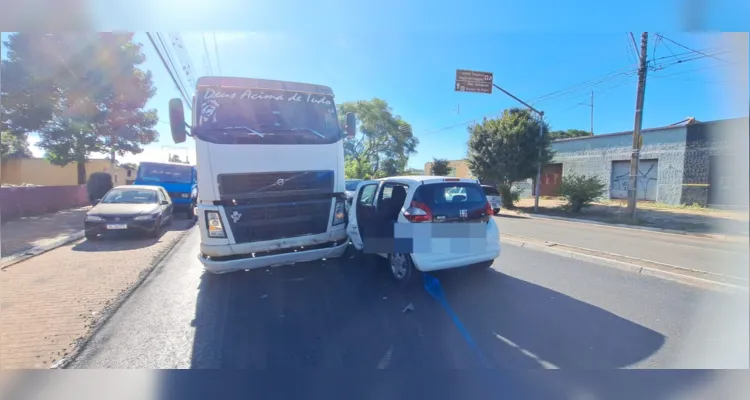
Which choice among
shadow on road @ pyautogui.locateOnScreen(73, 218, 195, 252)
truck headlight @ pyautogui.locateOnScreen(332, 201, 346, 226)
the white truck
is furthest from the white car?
shadow on road @ pyautogui.locateOnScreen(73, 218, 195, 252)

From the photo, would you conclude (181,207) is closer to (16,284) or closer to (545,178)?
(16,284)

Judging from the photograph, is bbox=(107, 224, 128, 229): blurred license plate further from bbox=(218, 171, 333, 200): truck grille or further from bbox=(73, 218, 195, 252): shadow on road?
bbox=(218, 171, 333, 200): truck grille

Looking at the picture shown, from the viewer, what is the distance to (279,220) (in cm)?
452

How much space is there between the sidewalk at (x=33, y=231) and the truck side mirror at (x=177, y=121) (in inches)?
191

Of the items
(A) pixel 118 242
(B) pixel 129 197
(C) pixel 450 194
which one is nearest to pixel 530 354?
(C) pixel 450 194

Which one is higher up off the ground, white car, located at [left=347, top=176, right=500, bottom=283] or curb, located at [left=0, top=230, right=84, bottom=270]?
white car, located at [left=347, top=176, right=500, bottom=283]

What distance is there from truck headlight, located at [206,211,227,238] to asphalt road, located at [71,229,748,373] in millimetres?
865

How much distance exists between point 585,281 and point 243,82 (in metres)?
5.80

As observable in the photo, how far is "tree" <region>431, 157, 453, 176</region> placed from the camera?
25.3m

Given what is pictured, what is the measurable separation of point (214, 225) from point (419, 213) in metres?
2.61

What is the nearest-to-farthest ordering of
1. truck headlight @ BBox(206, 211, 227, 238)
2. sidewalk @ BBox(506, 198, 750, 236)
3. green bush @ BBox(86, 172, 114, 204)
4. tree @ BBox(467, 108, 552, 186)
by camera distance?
truck headlight @ BBox(206, 211, 227, 238), sidewalk @ BBox(506, 198, 750, 236), tree @ BBox(467, 108, 552, 186), green bush @ BBox(86, 172, 114, 204)

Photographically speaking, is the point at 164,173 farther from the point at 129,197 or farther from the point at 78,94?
the point at 129,197

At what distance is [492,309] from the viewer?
403 cm

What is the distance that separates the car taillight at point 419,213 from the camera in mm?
4406
